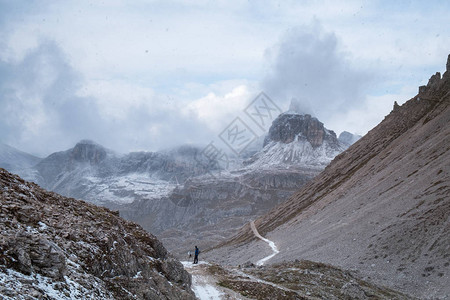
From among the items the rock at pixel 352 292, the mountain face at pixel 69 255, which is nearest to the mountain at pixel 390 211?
the rock at pixel 352 292

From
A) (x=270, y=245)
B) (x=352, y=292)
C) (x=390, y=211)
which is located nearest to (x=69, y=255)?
(x=352, y=292)

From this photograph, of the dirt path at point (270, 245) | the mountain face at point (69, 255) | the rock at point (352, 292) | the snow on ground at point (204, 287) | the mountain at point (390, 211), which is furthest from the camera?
the dirt path at point (270, 245)

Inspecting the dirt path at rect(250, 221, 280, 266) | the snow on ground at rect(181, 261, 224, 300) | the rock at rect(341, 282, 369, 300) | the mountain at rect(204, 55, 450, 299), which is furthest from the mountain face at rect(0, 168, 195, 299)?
the dirt path at rect(250, 221, 280, 266)

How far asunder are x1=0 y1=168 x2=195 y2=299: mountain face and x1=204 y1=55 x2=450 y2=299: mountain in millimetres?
30951

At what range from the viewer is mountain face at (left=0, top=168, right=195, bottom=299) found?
1206 centimetres

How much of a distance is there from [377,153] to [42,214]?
109446 millimetres

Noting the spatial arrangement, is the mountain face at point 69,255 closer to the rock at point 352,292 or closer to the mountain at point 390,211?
the rock at point 352,292

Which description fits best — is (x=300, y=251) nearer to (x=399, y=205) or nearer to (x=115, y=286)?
(x=399, y=205)

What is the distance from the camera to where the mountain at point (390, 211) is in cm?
4359

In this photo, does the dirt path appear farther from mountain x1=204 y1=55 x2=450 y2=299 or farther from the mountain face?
the mountain face

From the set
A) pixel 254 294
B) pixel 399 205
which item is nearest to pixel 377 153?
pixel 399 205

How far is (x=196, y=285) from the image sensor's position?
1096 inches

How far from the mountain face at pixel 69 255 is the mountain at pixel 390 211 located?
102 feet

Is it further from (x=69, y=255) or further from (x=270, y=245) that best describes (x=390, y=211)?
(x=69, y=255)
